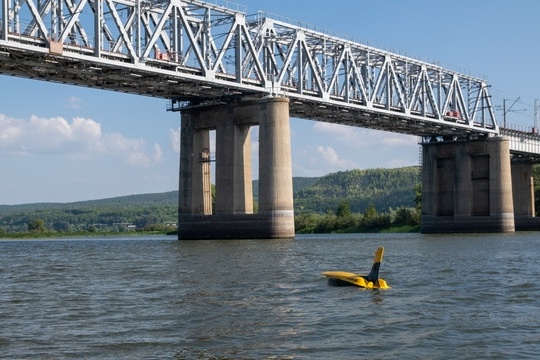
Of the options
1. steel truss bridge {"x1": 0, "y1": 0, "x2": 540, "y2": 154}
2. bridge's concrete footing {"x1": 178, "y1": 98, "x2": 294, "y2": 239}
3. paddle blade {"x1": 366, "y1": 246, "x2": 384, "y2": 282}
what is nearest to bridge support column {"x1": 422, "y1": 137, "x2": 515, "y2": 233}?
steel truss bridge {"x1": 0, "y1": 0, "x2": 540, "y2": 154}

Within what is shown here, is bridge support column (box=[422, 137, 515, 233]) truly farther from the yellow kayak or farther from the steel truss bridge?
the yellow kayak

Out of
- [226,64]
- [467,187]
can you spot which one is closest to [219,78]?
[226,64]

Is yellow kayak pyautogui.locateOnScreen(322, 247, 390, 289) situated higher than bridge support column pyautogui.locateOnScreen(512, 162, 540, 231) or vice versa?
bridge support column pyautogui.locateOnScreen(512, 162, 540, 231)

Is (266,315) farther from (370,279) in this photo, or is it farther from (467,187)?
(467,187)

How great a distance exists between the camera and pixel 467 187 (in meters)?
129

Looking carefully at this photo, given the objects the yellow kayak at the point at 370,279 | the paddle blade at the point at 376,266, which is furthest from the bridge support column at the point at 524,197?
the paddle blade at the point at 376,266

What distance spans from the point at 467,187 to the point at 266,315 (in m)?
108

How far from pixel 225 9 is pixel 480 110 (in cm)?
6188

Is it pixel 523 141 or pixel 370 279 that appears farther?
pixel 523 141

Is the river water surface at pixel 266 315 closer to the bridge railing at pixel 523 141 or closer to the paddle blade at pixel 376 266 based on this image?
the paddle blade at pixel 376 266

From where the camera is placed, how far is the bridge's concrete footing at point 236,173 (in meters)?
84.8

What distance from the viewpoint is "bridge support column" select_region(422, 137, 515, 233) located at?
125 m

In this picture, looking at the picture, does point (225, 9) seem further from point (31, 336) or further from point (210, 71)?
point (31, 336)

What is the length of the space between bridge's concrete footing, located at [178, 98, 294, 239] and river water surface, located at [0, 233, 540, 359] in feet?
136
